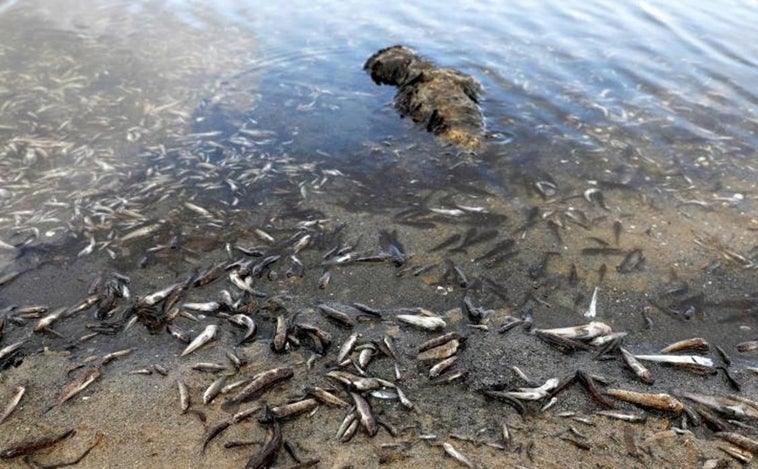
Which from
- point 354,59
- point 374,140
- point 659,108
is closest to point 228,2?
point 354,59

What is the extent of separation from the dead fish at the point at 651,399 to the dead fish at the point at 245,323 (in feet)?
11.7

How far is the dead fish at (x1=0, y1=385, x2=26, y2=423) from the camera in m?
4.46

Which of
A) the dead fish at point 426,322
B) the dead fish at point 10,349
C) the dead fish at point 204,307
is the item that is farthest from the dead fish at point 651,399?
the dead fish at point 10,349

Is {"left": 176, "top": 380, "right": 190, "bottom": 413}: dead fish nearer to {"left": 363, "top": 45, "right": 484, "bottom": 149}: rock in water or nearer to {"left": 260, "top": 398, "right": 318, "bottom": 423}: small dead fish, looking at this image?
{"left": 260, "top": 398, "right": 318, "bottom": 423}: small dead fish

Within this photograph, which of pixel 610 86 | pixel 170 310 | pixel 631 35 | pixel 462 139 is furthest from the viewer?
pixel 631 35

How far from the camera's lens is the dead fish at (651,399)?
4.55m

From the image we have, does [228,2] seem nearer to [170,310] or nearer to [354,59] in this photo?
[354,59]

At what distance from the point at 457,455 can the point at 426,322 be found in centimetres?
160

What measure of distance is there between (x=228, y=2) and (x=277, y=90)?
Answer: 774 cm

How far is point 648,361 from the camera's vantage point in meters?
5.14

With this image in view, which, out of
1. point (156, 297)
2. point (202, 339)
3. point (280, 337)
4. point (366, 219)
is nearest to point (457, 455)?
point (280, 337)

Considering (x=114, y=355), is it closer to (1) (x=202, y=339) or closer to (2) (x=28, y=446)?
(1) (x=202, y=339)

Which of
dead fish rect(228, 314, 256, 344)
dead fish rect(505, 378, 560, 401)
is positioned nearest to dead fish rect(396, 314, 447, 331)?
dead fish rect(505, 378, 560, 401)

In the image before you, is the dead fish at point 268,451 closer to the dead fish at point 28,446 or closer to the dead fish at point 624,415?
Answer: the dead fish at point 28,446
